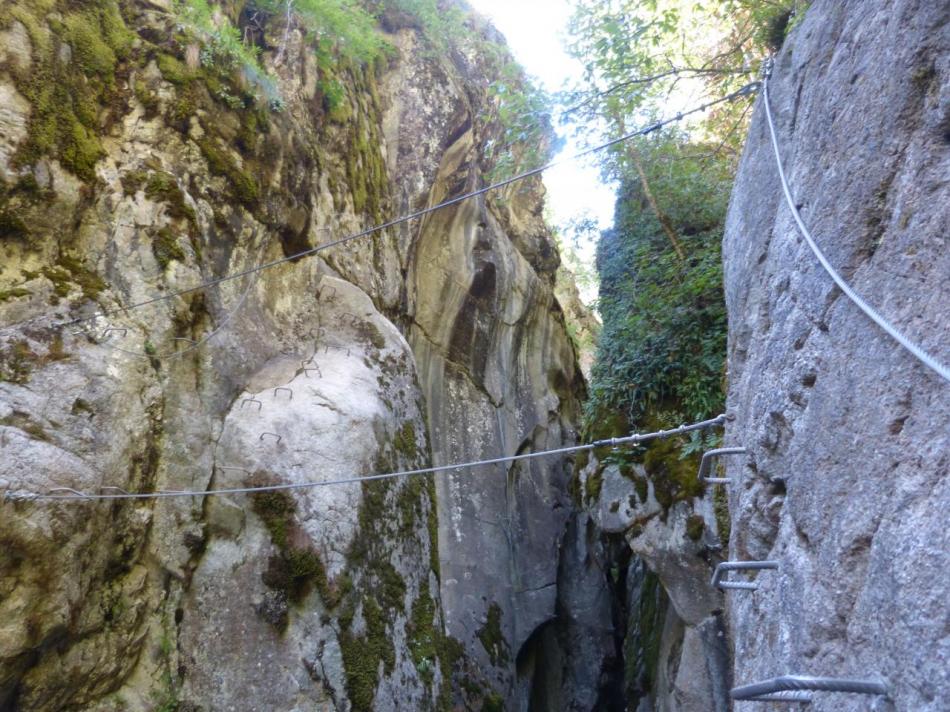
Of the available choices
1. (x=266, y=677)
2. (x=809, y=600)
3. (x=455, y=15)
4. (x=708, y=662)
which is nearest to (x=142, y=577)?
(x=266, y=677)

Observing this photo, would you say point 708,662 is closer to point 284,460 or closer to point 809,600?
point 284,460

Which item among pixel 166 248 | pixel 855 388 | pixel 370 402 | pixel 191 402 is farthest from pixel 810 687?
pixel 166 248

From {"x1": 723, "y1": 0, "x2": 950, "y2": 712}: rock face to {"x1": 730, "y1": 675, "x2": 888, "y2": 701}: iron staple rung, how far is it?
0.04 meters

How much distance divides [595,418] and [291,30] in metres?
6.95

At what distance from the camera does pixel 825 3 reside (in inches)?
145

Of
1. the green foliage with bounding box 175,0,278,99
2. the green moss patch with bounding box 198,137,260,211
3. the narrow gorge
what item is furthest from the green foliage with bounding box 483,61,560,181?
the green moss patch with bounding box 198,137,260,211

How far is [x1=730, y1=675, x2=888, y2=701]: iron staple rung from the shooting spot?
1.79 meters

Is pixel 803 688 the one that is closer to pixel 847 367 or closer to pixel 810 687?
pixel 810 687

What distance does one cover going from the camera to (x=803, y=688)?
1.96 meters

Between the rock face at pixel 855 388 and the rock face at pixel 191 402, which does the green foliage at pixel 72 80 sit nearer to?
the rock face at pixel 191 402

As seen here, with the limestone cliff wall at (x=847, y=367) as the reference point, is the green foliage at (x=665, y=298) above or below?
above

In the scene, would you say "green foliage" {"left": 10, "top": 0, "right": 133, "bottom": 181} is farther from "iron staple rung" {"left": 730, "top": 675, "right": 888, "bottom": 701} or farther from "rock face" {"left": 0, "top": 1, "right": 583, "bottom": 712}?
"iron staple rung" {"left": 730, "top": 675, "right": 888, "bottom": 701}

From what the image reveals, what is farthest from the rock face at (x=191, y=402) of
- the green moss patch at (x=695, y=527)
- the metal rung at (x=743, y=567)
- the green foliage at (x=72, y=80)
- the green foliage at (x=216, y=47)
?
the metal rung at (x=743, y=567)

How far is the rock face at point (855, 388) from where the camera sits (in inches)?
69.1
